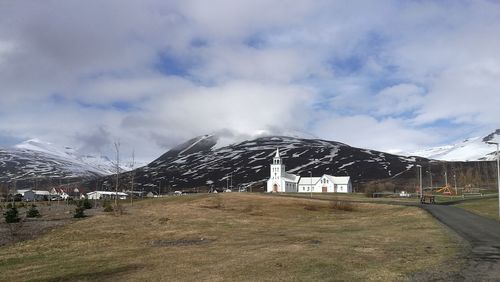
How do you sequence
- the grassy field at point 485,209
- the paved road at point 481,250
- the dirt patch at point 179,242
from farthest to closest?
the grassy field at point 485,209
the dirt patch at point 179,242
the paved road at point 481,250

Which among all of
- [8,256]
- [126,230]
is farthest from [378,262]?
[126,230]

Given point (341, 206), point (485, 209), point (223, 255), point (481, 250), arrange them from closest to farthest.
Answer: point (481, 250) < point (223, 255) < point (485, 209) < point (341, 206)

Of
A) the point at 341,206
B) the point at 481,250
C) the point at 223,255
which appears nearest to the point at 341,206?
the point at 341,206

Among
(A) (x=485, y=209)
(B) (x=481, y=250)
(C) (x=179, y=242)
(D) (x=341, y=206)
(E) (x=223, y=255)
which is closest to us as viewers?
(B) (x=481, y=250)

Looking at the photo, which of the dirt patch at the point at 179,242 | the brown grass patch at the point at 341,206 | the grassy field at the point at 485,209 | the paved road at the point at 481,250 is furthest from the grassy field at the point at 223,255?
the brown grass patch at the point at 341,206

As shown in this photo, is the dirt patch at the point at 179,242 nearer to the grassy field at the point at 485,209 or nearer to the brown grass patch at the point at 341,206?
the grassy field at the point at 485,209

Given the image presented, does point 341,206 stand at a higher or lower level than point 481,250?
higher

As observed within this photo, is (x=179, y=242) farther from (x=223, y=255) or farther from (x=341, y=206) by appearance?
(x=341, y=206)

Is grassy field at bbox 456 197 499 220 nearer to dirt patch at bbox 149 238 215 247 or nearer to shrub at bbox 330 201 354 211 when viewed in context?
shrub at bbox 330 201 354 211

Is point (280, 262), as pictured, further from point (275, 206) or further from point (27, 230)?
point (275, 206)

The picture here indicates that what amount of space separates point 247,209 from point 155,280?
50838 millimetres

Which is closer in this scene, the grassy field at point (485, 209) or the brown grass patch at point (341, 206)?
the grassy field at point (485, 209)

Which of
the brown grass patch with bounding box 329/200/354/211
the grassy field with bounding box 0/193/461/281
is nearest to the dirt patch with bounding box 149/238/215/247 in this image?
the grassy field with bounding box 0/193/461/281

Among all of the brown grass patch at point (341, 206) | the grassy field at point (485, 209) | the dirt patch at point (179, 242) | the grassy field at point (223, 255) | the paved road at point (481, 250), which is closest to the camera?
the paved road at point (481, 250)
